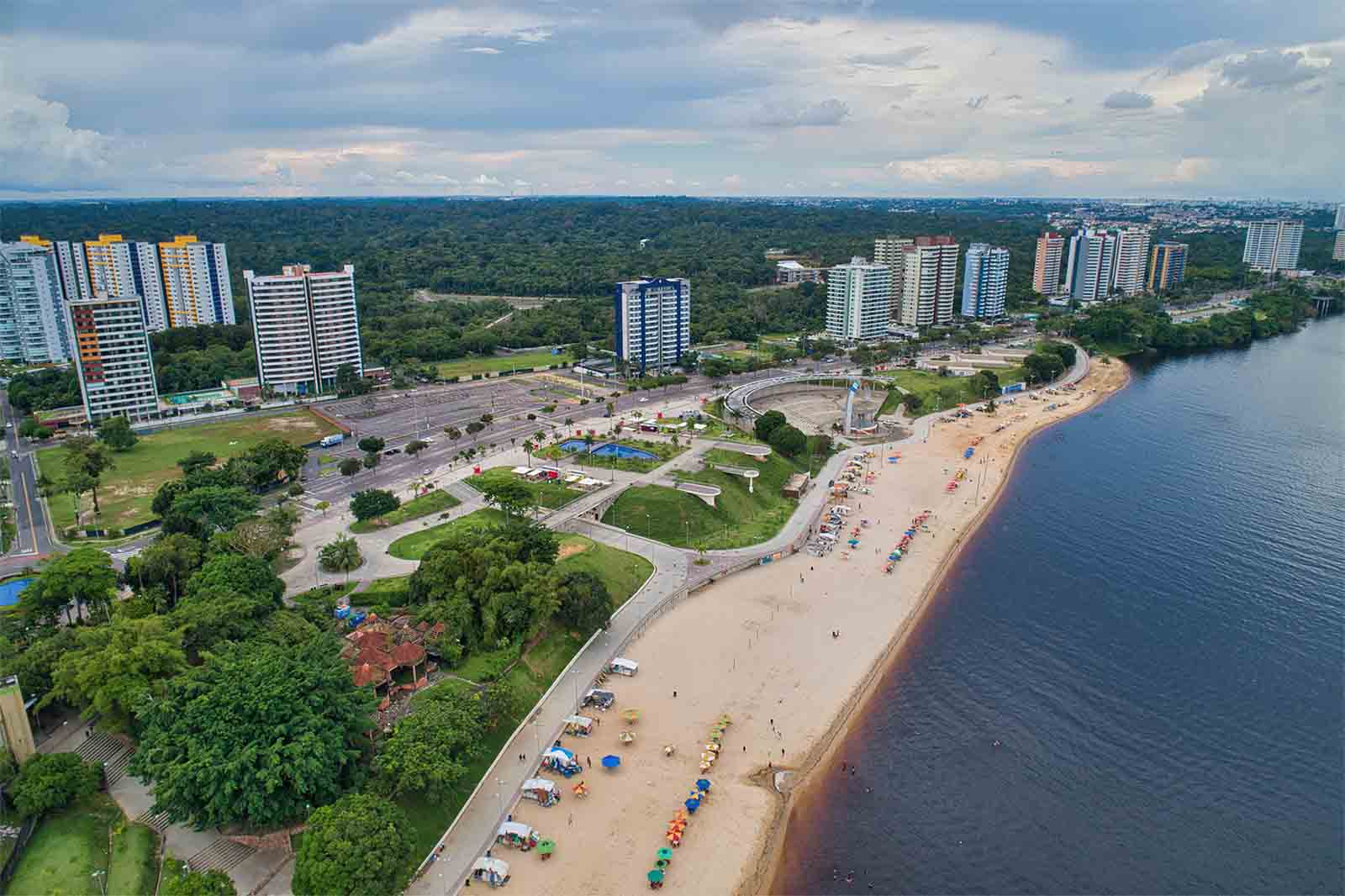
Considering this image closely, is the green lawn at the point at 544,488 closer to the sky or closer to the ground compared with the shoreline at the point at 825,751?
closer to the sky

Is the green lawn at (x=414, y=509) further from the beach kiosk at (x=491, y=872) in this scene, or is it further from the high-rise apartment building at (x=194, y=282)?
the high-rise apartment building at (x=194, y=282)

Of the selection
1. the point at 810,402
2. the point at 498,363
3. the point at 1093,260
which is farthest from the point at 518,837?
the point at 1093,260

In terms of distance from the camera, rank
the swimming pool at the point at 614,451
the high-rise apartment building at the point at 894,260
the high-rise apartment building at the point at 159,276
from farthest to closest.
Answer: the high-rise apartment building at the point at 894,260, the high-rise apartment building at the point at 159,276, the swimming pool at the point at 614,451

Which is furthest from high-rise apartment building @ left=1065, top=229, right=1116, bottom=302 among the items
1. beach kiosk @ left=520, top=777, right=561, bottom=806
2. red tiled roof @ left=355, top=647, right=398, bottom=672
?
red tiled roof @ left=355, top=647, right=398, bottom=672

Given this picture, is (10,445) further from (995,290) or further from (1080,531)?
(995,290)

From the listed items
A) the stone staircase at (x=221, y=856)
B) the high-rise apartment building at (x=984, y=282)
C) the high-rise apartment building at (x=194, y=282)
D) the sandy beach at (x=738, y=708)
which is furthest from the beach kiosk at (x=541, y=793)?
the high-rise apartment building at (x=984, y=282)

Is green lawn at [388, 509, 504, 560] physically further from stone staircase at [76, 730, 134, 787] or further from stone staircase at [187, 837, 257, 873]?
stone staircase at [187, 837, 257, 873]

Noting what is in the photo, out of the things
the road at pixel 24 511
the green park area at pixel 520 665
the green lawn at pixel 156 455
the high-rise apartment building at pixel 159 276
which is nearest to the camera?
the green park area at pixel 520 665
